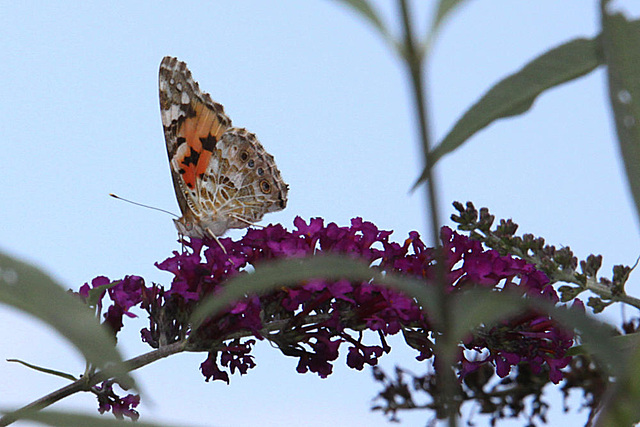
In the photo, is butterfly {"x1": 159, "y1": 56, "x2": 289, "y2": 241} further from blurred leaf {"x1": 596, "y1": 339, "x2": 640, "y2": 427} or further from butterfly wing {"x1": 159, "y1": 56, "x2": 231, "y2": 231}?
blurred leaf {"x1": 596, "y1": 339, "x2": 640, "y2": 427}

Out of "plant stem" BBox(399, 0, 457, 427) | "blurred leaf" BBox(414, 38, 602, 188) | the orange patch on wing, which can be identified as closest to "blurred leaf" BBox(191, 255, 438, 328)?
"plant stem" BBox(399, 0, 457, 427)

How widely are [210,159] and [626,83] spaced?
1635 millimetres

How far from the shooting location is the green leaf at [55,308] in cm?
50

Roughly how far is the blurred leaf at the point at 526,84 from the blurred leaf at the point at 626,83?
0.06 metres

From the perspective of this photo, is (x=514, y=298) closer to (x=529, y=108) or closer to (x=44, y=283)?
A: (x=529, y=108)

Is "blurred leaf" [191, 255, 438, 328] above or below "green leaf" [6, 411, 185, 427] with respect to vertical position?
above

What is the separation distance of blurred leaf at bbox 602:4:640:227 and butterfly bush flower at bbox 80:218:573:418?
28.8 inches

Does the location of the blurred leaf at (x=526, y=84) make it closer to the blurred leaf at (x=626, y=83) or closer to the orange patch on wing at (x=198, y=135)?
the blurred leaf at (x=626, y=83)

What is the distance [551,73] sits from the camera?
28.8 inches

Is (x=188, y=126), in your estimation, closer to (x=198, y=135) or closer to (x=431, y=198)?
(x=198, y=135)

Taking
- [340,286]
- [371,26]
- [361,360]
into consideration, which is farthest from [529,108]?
[361,360]

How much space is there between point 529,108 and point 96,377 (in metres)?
0.90

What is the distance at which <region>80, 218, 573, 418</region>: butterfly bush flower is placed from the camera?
135cm

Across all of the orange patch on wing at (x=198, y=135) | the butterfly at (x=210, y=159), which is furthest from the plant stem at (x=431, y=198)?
the orange patch on wing at (x=198, y=135)
